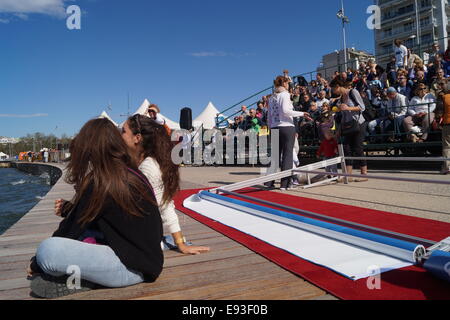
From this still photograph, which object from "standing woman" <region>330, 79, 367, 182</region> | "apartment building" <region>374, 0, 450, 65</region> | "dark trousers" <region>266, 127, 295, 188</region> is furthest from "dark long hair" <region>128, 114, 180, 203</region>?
"apartment building" <region>374, 0, 450, 65</region>

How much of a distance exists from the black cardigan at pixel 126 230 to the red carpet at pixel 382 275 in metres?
0.91

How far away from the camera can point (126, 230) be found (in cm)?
186

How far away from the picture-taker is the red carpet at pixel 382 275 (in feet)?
5.81

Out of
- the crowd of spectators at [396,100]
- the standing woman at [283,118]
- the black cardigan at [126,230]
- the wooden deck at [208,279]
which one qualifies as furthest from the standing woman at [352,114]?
the black cardigan at [126,230]

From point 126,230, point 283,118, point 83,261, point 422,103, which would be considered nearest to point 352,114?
point 283,118

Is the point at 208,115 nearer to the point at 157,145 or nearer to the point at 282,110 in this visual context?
the point at 282,110

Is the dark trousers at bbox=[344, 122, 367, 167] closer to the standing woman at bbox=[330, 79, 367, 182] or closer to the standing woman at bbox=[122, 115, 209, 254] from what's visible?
the standing woman at bbox=[330, 79, 367, 182]

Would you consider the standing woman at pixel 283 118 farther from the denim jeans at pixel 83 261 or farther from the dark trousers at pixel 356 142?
the denim jeans at pixel 83 261

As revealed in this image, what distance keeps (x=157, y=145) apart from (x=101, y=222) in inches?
28.5

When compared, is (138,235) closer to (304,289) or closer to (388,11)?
(304,289)

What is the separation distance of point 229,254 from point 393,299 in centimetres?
121

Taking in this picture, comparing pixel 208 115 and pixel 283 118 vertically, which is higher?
pixel 208 115

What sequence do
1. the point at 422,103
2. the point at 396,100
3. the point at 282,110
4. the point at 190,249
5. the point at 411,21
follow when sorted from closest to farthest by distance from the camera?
the point at 190,249 → the point at 282,110 → the point at 422,103 → the point at 396,100 → the point at 411,21

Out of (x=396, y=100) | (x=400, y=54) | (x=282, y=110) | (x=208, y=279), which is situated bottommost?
(x=208, y=279)
